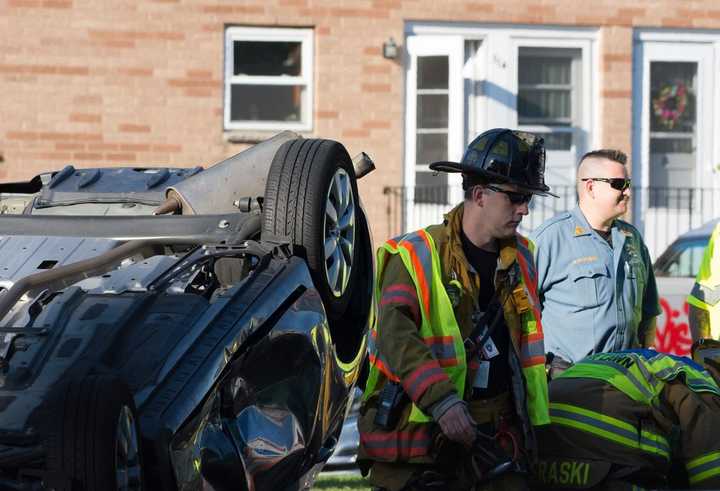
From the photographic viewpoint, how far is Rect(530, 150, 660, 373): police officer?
6.12m

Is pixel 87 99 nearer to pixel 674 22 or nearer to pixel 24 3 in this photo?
pixel 24 3

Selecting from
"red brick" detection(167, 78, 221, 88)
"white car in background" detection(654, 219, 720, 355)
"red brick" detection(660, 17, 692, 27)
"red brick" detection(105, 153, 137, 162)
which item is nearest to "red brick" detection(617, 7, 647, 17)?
"red brick" detection(660, 17, 692, 27)

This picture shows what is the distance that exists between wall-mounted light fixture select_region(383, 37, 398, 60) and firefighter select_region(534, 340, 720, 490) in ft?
35.1

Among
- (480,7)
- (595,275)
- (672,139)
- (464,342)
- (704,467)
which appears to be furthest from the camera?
(672,139)

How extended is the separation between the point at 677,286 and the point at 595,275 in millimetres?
5480

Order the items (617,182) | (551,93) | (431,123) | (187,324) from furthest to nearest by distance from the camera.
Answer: (551,93) < (431,123) < (617,182) < (187,324)

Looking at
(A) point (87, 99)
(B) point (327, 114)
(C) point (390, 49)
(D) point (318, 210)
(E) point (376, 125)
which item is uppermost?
(C) point (390, 49)

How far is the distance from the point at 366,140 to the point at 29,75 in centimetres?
386

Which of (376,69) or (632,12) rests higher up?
(632,12)

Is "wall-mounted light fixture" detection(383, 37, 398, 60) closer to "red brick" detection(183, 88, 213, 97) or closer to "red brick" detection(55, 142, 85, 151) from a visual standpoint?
"red brick" detection(183, 88, 213, 97)

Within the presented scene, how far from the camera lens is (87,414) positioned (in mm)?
3551

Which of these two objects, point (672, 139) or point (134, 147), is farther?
point (672, 139)

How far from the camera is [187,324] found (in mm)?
4141

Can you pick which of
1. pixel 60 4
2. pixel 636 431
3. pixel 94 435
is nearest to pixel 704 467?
pixel 636 431
